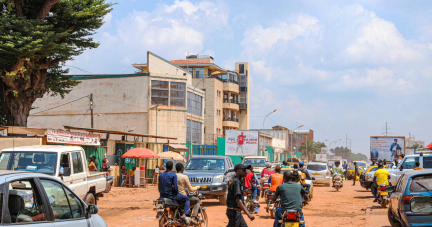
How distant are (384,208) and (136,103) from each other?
31939 millimetres

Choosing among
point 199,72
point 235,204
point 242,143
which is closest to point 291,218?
point 235,204

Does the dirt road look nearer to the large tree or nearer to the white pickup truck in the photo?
the white pickup truck

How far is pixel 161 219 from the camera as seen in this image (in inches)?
409

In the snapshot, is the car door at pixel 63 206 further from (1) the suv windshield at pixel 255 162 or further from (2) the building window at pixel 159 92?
(2) the building window at pixel 159 92

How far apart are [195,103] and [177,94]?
8.09m

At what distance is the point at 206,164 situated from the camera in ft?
60.5

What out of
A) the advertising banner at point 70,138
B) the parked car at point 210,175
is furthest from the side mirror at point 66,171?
the advertising banner at point 70,138

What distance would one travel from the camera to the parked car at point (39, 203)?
4617mm

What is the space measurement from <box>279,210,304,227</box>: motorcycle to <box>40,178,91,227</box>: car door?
3521 millimetres

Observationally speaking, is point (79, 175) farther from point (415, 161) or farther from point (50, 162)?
point (415, 161)

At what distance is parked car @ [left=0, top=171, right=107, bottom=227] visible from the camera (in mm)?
4617

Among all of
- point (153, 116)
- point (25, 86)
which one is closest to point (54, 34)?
point (25, 86)

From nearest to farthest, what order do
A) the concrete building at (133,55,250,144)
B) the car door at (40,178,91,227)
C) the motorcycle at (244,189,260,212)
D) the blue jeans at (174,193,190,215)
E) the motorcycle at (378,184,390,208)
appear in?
the car door at (40,178,91,227), the blue jeans at (174,193,190,215), the motorcycle at (244,189,260,212), the motorcycle at (378,184,390,208), the concrete building at (133,55,250,144)

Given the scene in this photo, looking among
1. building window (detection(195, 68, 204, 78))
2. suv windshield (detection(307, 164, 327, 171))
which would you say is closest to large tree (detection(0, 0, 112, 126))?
suv windshield (detection(307, 164, 327, 171))
